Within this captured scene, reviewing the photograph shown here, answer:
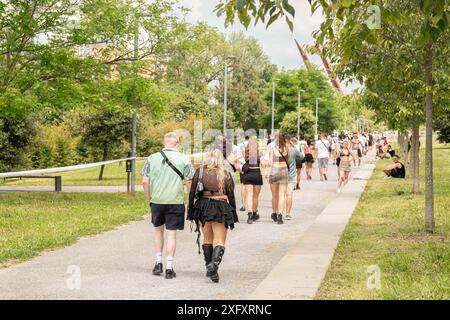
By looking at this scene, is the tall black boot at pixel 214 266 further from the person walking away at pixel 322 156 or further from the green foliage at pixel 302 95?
the green foliage at pixel 302 95

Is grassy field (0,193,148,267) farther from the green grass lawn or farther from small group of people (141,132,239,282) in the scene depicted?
the green grass lawn

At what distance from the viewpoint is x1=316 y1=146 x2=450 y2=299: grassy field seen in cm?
766

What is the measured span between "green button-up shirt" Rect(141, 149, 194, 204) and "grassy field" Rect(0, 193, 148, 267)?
2338 millimetres

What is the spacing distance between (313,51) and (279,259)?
5.59 metres

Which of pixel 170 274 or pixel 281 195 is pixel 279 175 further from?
pixel 170 274

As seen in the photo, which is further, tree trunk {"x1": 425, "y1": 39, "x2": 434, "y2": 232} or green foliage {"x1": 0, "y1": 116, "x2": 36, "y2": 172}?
green foliage {"x1": 0, "y1": 116, "x2": 36, "y2": 172}

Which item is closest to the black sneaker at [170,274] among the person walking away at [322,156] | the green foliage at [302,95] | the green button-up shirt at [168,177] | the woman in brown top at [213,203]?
the woman in brown top at [213,203]

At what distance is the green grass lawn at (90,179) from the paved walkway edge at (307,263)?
15707mm

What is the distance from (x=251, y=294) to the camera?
7473mm

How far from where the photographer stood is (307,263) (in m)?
9.36

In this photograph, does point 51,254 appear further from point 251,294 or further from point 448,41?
point 448,41

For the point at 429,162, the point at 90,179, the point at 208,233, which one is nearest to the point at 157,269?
the point at 208,233

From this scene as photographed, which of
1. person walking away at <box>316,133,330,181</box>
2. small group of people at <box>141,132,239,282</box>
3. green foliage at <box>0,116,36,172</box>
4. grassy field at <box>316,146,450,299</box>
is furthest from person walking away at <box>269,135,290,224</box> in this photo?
green foliage at <box>0,116,36,172</box>

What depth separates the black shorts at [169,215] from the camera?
8898mm
